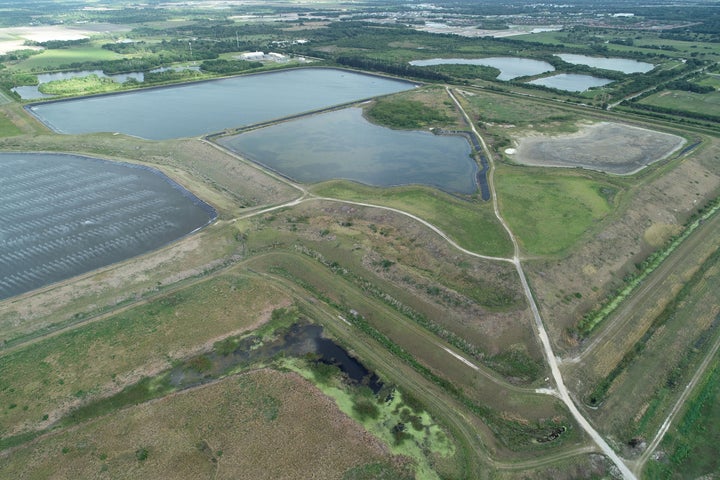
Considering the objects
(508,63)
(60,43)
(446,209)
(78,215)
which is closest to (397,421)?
(446,209)

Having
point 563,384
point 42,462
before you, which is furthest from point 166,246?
point 563,384

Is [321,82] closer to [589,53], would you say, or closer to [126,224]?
[126,224]

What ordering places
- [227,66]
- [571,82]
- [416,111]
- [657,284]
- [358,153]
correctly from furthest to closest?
[227,66] → [571,82] → [416,111] → [358,153] → [657,284]

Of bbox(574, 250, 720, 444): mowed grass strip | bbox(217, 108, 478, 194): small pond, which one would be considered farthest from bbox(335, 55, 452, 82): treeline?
bbox(574, 250, 720, 444): mowed grass strip

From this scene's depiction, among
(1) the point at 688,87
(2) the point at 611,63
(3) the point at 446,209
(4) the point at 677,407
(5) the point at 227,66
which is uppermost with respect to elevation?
(5) the point at 227,66

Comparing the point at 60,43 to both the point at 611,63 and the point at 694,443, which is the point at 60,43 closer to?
the point at 611,63

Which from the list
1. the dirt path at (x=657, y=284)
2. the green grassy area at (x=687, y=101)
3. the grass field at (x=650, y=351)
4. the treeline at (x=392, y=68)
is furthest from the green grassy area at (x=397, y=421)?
the treeline at (x=392, y=68)
